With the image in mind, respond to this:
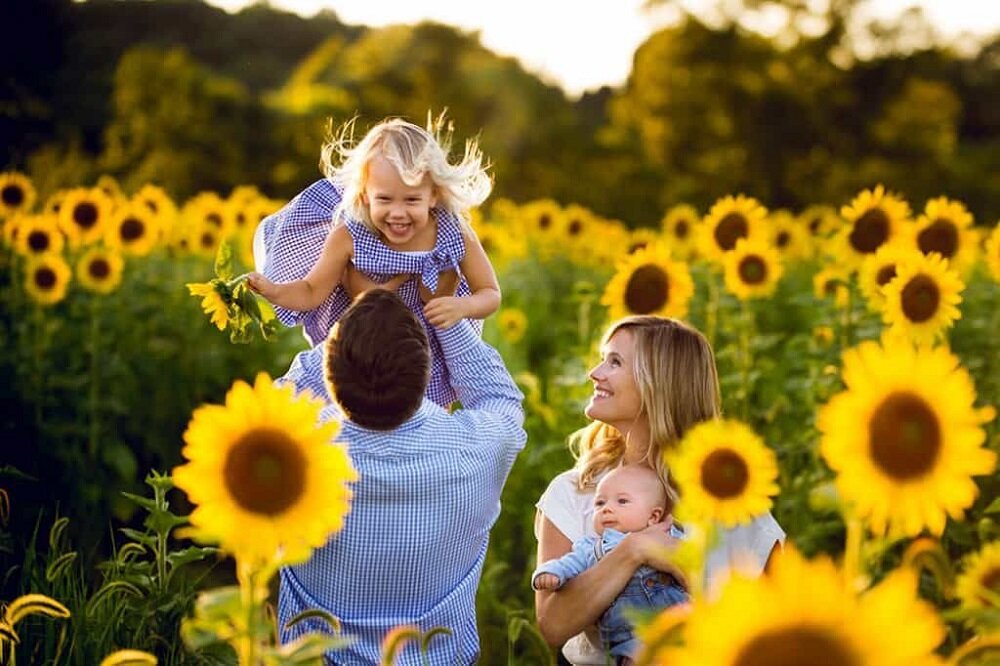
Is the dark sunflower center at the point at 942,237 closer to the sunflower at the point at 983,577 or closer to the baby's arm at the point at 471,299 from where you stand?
the baby's arm at the point at 471,299

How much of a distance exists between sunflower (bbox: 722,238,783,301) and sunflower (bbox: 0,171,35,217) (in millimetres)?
3614

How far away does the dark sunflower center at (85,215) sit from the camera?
6863mm

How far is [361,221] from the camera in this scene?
11.3 feet

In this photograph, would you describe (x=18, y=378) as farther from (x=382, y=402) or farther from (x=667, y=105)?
(x=667, y=105)

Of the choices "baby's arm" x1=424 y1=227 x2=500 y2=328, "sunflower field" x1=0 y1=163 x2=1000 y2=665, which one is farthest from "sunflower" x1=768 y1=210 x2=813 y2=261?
"baby's arm" x1=424 y1=227 x2=500 y2=328

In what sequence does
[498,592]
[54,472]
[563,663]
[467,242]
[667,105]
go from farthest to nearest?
1. [667,105]
2. [54,472]
3. [498,592]
4. [563,663]
5. [467,242]

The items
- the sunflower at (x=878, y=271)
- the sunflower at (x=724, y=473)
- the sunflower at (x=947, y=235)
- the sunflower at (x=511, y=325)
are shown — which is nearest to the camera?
the sunflower at (x=724, y=473)

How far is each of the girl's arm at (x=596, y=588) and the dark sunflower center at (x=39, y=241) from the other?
14.3 ft

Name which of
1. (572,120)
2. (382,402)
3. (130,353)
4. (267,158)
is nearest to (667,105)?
(572,120)

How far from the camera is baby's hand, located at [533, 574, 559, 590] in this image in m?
2.65

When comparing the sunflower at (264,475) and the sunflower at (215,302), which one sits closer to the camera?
the sunflower at (264,475)

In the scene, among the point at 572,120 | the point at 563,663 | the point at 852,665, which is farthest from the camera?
the point at 572,120

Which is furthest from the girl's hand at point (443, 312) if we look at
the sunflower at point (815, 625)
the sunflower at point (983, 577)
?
the sunflower at point (815, 625)

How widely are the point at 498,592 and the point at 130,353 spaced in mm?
2876
